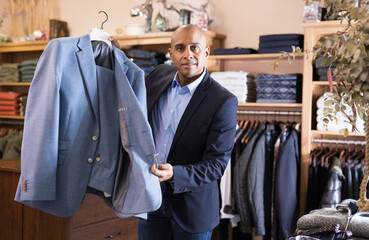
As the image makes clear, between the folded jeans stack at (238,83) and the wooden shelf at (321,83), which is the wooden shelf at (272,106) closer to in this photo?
the folded jeans stack at (238,83)

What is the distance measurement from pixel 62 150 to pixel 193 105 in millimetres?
685

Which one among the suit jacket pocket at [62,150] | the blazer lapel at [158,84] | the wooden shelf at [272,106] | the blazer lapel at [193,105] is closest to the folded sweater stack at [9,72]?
the wooden shelf at [272,106]

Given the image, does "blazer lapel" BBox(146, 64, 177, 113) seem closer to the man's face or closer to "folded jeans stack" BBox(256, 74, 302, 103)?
the man's face

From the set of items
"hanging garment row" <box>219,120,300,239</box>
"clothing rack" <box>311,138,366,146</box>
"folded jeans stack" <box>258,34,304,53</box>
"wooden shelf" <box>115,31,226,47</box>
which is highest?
"wooden shelf" <box>115,31,226,47</box>

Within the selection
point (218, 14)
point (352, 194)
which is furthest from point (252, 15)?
point (352, 194)

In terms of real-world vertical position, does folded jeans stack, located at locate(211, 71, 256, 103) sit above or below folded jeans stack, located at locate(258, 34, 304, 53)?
below

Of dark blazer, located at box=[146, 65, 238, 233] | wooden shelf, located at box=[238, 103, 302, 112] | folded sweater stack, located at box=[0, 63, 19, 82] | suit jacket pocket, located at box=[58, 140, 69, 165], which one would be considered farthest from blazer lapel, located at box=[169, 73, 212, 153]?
folded sweater stack, located at box=[0, 63, 19, 82]

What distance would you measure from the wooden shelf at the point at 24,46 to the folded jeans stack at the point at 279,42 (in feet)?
8.97

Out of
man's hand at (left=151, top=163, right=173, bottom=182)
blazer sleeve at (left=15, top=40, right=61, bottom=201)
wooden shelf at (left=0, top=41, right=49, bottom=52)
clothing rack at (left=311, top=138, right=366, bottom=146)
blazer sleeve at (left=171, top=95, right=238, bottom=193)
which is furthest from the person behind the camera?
wooden shelf at (left=0, top=41, right=49, bottom=52)

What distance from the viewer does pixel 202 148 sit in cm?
233

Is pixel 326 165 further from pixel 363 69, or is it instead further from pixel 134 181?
pixel 363 69

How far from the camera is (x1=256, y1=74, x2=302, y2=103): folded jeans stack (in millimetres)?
4273

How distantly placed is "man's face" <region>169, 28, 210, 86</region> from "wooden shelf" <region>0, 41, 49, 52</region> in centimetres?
386

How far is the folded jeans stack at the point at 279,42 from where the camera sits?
4277 mm
